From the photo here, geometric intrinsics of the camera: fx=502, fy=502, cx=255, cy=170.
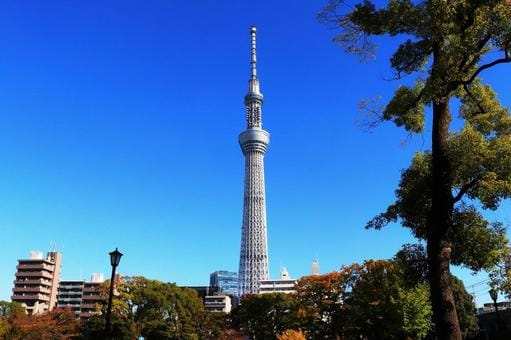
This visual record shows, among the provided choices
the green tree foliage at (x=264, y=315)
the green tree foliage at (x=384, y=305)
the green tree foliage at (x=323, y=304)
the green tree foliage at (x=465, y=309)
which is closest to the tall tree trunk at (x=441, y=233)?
the green tree foliage at (x=384, y=305)

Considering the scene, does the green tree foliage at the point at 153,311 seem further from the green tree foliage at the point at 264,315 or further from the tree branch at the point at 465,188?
the tree branch at the point at 465,188

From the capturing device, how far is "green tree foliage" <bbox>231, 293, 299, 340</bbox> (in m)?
55.8

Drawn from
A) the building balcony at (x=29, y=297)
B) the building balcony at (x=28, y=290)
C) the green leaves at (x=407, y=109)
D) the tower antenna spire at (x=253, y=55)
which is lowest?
the green leaves at (x=407, y=109)

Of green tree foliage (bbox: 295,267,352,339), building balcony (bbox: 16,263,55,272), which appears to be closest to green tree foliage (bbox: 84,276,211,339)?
green tree foliage (bbox: 295,267,352,339)

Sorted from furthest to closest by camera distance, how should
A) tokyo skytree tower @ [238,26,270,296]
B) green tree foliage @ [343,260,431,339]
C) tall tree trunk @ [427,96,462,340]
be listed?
tokyo skytree tower @ [238,26,270,296], green tree foliage @ [343,260,431,339], tall tree trunk @ [427,96,462,340]

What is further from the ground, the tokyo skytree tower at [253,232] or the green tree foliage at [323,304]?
the tokyo skytree tower at [253,232]

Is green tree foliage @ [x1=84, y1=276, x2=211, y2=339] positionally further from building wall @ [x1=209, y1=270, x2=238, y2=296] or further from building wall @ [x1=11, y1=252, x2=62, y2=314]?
building wall @ [x1=209, y1=270, x2=238, y2=296]

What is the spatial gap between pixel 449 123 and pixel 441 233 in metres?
2.28

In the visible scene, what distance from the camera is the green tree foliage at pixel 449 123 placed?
888cm

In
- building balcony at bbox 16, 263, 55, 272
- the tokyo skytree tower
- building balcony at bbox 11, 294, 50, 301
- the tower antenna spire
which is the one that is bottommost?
building balcony at bbox 11, 294, 50, 301

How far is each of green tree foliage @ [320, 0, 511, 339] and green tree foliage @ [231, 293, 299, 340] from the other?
45.5m

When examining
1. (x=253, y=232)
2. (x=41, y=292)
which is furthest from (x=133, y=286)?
(x=253, y=232)

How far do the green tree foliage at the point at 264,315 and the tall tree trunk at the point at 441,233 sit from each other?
46591mm

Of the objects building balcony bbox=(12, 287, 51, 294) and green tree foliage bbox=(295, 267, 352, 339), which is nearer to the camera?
green tree foliage bbox=(295, 267, 352, 339)
